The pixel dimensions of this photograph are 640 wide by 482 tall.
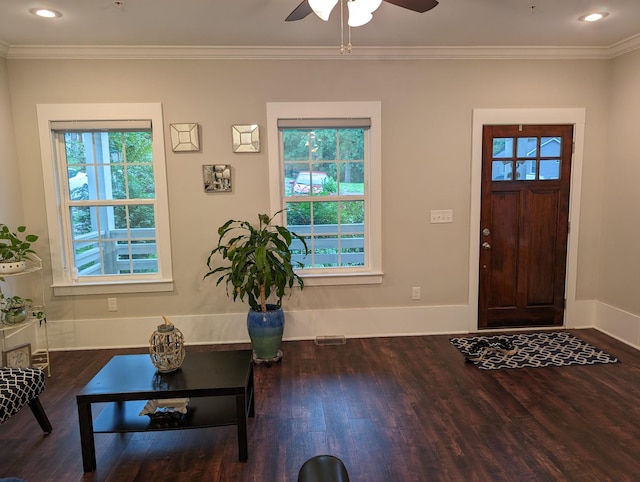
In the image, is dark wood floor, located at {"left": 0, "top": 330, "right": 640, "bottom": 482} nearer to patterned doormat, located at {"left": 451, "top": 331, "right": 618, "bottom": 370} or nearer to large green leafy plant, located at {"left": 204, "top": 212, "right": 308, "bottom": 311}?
patterned doormat, located at {"left": 451, "top": 331, "right": 618, "bottom": 370}

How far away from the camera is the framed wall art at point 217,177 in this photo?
369 cm

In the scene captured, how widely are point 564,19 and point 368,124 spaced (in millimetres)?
1650

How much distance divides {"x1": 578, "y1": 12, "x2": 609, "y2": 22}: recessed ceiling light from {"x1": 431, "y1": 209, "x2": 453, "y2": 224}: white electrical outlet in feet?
5.76

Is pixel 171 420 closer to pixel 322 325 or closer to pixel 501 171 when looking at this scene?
pixel 322 325

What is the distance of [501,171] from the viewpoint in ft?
12.7

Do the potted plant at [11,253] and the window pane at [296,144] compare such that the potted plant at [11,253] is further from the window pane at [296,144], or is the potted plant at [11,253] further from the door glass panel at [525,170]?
the door glass panel at [525,170]

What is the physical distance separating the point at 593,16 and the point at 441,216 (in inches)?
73.7

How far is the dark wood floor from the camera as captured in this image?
6.89ft

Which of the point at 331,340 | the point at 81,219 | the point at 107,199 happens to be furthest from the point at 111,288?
the point at 331,340

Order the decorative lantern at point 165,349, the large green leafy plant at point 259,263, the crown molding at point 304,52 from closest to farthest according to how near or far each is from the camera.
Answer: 1. the decorative lantern at point 165,349
2. the large green leafy plant at point 259,263
3. the crown molding at point 304,52

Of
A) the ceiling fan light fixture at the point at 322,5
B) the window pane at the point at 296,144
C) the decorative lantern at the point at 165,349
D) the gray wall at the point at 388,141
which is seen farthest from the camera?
the window pane at the point at 296,144

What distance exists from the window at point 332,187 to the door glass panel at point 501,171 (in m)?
1.10

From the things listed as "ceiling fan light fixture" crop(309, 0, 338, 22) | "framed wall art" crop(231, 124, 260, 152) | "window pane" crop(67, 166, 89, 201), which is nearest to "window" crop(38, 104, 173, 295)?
"window pane" crop(67, 166, 89, 201)

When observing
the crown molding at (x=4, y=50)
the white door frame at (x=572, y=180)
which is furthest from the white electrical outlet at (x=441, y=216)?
the crown molding at (x=4, y=50)
